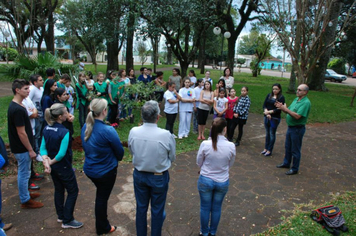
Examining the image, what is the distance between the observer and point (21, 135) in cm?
345

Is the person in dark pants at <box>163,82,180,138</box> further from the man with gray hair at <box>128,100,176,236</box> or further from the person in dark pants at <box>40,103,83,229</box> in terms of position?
the man with gray hair at <box>128,100,176,236</box>

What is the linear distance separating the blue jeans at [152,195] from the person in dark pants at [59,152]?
97 centimetres

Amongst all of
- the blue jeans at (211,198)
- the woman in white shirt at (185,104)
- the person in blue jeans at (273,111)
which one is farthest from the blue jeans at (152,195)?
the woman in white shirt at (185,104)

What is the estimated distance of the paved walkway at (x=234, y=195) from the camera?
11.5 feet

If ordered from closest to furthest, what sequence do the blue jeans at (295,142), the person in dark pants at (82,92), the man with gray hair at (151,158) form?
the man with gray hair at (151,158) < the blue jeans at (295,142) < the person in dark pants at (82,92)

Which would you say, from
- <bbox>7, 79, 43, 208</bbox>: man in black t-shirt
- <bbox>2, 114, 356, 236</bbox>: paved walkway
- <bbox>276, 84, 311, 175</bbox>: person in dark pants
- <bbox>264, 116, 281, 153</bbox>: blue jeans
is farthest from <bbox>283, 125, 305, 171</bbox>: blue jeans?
<bbox>7, 79, 43, 208</bbox>: man in black t-shirt

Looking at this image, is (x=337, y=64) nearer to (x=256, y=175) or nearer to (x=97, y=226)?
(x=256, y=175)

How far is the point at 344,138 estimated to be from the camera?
8.09 metres

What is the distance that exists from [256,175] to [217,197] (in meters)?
2.40

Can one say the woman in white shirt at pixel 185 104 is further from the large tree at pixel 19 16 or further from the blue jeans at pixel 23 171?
the large tree at pixel 19 16

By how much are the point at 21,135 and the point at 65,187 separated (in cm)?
97

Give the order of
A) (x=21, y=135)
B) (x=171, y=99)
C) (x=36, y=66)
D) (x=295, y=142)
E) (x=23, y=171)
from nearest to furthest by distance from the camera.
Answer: (x=21, y=135), (x=23, y=171), (x=295, y=142), (x=171, y=99), (x=36, y=66)

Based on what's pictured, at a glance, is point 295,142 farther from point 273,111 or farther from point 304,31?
point 304,31

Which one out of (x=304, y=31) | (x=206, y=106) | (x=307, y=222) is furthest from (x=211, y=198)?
(x=304, y=31)
